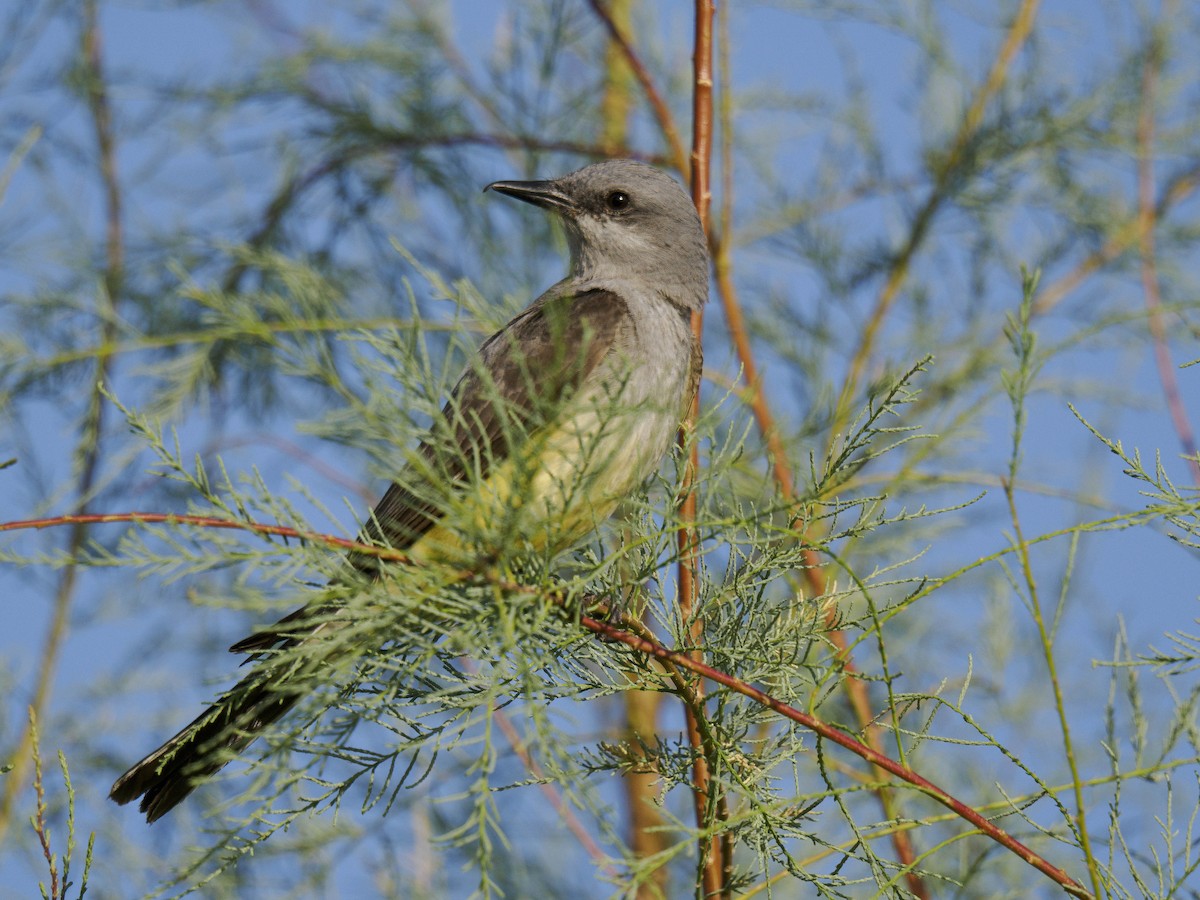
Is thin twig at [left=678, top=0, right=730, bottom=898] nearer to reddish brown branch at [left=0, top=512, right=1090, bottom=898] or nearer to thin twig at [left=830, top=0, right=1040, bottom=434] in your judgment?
reddish brown branch at [left=0, top=512, right=1090, bottom=898]

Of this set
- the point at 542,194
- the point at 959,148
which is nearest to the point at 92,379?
the point at 542,194

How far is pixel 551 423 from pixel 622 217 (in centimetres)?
284

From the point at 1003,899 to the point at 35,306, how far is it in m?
3.74

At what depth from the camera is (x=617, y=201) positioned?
4.42 m

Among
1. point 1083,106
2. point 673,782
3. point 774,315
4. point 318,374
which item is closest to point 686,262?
point 774,315

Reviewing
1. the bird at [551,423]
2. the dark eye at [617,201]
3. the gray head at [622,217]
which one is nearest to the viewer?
the bird at [551,423]

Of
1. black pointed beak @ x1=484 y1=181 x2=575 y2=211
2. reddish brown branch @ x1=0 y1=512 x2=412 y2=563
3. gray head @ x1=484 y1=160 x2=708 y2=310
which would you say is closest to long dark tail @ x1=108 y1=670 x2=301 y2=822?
reddish brown branch @ x1=0 y1=512 x2=412 y2=563

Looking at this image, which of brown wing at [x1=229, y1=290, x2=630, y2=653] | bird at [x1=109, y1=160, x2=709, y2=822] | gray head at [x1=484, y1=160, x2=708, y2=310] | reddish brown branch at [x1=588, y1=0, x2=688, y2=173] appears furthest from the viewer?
gray head at [x1=484, y1=160, x2=708, y2=310]

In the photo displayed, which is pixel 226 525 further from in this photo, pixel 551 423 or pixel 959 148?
pixel 959 148

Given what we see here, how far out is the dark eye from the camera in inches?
174

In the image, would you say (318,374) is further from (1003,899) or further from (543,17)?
(543,17)

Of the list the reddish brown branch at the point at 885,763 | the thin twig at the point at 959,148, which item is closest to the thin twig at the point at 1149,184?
the thin twig at the point at 959,148

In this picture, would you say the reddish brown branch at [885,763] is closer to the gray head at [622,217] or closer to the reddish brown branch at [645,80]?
the reddish brown branch at [645,80]

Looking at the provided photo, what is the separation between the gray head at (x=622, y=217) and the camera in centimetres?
431
